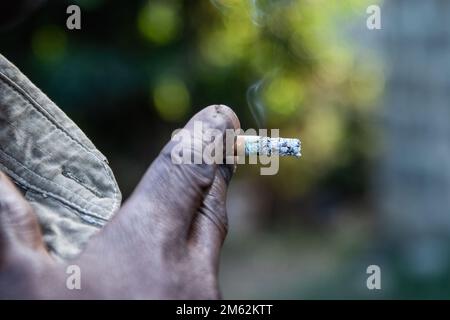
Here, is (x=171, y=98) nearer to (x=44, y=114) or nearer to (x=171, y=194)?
(x=44, y=114)

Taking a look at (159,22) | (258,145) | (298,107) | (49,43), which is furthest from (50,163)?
(298,107)

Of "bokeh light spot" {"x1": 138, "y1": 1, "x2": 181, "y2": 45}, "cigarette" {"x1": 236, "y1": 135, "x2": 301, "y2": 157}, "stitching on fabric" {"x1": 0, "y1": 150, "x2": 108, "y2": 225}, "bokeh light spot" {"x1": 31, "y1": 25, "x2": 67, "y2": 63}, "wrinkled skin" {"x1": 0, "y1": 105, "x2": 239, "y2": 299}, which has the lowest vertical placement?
"wrinkled skin" {"x1": 0, "y1": 105, "x2": 239, "y2": 299}

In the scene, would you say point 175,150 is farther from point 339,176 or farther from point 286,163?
point 339,176

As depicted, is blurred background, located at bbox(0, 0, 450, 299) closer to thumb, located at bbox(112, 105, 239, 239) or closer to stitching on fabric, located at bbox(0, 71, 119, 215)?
stitching on fabric, located at bbox(0, 71, 119, 215)

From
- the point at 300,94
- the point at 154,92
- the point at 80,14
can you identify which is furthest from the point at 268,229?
the point at 80,14

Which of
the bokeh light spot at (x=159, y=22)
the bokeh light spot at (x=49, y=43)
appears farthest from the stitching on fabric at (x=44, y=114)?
the bokeh light spot at (x=159, y=22)

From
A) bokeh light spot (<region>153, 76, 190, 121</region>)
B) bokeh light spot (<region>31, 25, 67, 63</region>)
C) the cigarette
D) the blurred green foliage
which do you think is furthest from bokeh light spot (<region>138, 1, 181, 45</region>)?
the cigarette
